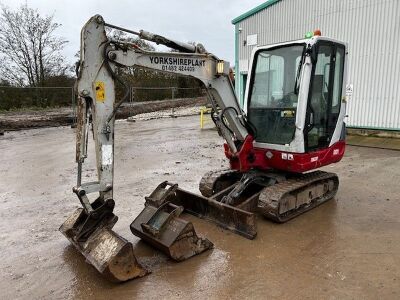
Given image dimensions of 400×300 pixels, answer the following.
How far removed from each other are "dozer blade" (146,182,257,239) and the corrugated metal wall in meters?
8.92

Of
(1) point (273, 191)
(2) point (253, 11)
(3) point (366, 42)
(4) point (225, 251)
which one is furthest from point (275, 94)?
(2) point (253, 11)

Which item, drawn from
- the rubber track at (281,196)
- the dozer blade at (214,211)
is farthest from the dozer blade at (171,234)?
the rubber track at (281,196)

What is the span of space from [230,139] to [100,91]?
2162 millimetres

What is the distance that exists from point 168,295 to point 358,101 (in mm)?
11076

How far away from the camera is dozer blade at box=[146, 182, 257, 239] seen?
4656mm

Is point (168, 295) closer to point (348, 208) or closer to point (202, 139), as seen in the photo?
point (348, 208)

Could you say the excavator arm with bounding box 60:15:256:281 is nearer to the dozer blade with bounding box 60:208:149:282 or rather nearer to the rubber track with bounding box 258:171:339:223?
the dozer blade with bounding box 60:208:149:282

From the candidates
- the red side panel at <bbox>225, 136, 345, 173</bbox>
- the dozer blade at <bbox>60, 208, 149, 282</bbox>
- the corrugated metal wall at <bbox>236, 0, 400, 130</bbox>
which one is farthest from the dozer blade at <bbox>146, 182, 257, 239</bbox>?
the corrugated metal wall at <bbox>236, 0, 400, 130</bbox>

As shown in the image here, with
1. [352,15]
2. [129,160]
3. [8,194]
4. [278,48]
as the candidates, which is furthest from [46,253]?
[352,15]

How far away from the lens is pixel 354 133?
41.7 ft

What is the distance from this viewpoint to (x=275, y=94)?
564 centimetres

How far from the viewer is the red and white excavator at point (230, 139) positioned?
3758 mm

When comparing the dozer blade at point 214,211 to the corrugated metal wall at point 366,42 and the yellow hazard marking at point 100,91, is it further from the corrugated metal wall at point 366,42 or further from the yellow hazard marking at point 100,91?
the corrugated metal wall at point 366,42

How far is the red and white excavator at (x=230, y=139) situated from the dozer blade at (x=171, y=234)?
0.01m
